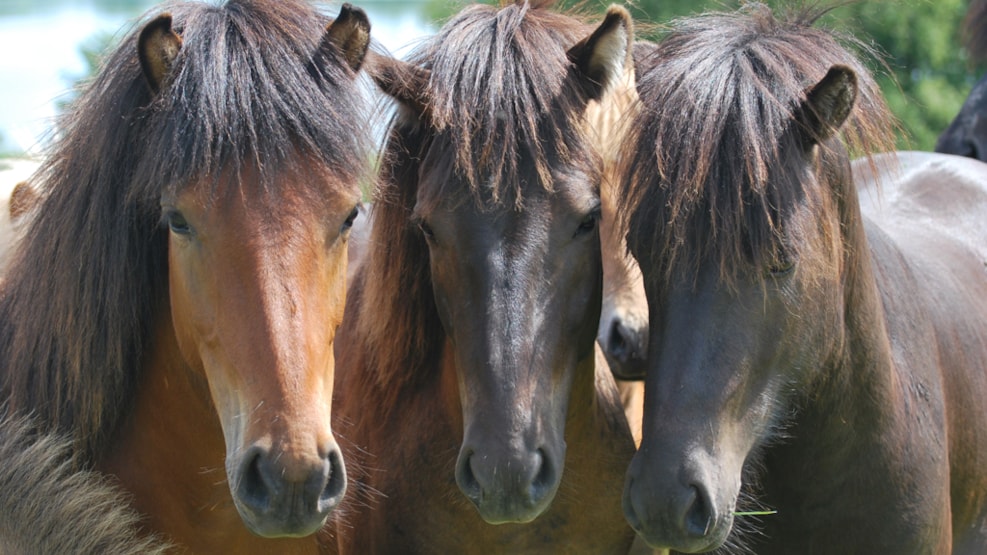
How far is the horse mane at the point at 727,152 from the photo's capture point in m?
2.86

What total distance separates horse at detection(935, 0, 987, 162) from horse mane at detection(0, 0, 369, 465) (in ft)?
15.5

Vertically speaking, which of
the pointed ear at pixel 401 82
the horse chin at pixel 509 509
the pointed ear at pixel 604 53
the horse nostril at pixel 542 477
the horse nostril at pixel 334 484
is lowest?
the horse chin at pixel 509 509

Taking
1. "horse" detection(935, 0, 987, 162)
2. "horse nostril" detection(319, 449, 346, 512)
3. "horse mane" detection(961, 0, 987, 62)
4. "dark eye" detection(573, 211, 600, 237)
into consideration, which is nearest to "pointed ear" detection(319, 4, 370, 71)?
"dark eye" detection(573, 211, 600, 237)

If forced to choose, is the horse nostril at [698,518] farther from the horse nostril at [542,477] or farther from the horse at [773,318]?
the horse nostril at [542,477]

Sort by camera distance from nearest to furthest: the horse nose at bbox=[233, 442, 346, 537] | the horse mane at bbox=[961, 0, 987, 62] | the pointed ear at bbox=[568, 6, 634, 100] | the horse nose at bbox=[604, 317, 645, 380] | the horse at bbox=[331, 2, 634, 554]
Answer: the horse nose at bbox=[233, 442, 346, 537], the horse at bbox=[331, 2, 634, 554], the pointed ear at bbox=[568, 6, 634, 100], the horse nose at bbox=[604, 317, 645, 380], the horse mane at bbox=[961, 0, 987, 62]

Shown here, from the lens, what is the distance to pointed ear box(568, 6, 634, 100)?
311 centimetres

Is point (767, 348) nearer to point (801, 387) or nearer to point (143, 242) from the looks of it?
point (801, 387)

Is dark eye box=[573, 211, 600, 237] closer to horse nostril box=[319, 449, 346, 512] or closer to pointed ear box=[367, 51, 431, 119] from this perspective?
pointed ear box=[367, 51, 431, 119]

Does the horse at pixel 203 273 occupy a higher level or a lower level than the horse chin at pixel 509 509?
higher

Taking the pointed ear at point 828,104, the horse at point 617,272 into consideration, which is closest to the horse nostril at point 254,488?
the horse at point 617,272

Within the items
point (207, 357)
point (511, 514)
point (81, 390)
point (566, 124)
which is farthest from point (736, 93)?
point (81, 390)

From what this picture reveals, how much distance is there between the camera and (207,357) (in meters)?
2.68

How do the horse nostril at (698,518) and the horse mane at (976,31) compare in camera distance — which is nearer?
the horse nostril at (698,518)

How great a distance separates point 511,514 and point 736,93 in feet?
4.38
